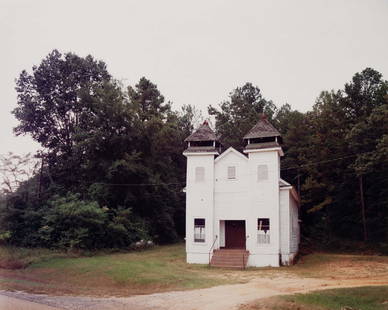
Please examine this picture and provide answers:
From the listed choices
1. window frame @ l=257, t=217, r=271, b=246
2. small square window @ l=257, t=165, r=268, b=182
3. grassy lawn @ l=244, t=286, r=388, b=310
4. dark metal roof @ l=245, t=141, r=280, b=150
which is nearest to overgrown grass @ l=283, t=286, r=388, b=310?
grassy lawn @ l=244, t=286, r=388, b=310

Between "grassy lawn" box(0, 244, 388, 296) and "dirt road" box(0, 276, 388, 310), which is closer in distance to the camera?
"dirt road" box(0, 276, 388, 310)

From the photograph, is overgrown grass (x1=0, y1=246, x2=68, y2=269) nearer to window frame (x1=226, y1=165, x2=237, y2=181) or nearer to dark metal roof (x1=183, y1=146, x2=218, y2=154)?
dark metal roof (x1=183, y1=146, x2=218, y2=154)

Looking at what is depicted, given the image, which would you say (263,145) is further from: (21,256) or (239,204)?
(21,256)

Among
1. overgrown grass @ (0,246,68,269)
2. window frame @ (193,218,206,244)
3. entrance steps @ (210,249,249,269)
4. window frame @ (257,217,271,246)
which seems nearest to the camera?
overgrown grass @ (0,246,68,269)

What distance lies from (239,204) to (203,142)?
5.28 metres

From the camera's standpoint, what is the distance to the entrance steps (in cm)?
2614

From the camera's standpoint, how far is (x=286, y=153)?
142 feet

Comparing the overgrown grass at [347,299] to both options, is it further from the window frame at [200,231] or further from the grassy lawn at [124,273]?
the window frame at [200,231]

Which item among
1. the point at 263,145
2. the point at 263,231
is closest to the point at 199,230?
the point at 263,231

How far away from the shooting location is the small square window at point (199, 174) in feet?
96.4

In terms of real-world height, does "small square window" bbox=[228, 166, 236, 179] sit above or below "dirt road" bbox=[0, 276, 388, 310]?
above

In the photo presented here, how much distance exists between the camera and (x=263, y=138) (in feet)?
94.3

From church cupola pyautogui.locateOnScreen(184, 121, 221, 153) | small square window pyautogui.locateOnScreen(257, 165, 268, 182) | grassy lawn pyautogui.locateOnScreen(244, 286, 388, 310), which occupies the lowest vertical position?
grassy lawn pyautogui.locateOnScreen(244, 286, 388, 310)

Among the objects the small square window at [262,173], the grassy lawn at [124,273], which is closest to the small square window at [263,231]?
the grassy lawn at [124,273]
